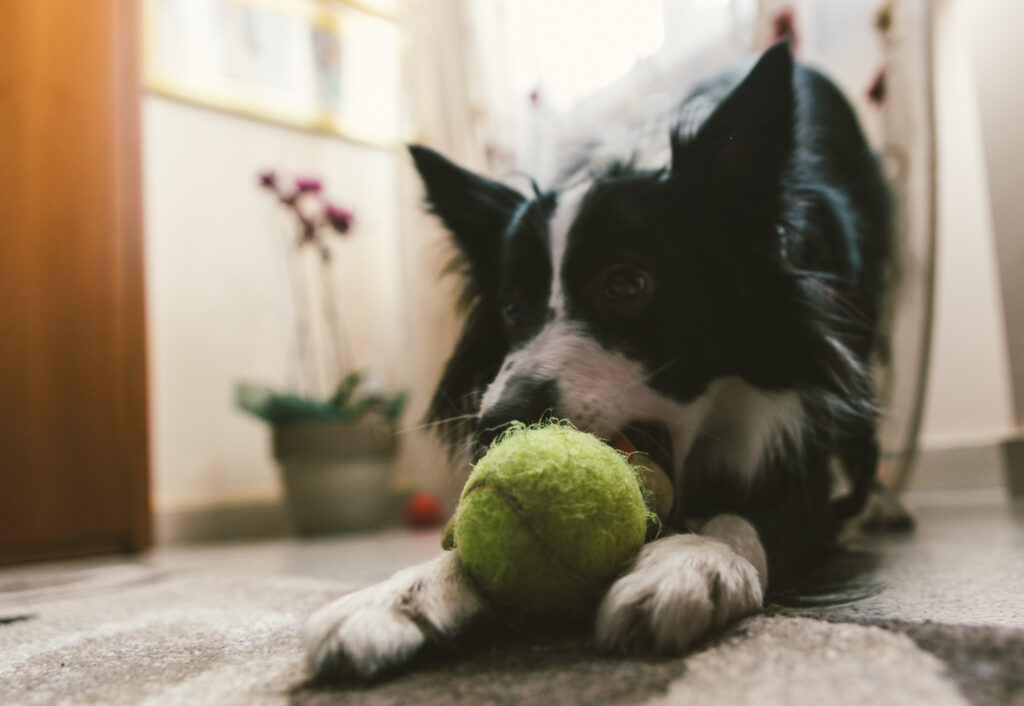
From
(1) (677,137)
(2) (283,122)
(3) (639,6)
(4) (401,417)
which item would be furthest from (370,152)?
(1) (677,137)

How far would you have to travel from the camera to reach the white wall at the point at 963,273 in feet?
6.89

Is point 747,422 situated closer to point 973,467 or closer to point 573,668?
point 573,668

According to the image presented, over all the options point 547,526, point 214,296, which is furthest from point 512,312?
point 214,296

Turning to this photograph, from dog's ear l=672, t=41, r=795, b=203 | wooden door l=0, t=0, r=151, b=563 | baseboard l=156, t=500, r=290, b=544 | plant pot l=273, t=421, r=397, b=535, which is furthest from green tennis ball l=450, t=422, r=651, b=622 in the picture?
baseboard l=156, t=500, r=290, b=544

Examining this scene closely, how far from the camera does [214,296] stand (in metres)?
3.15

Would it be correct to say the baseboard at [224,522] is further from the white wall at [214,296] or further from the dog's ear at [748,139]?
the dog's ear at [748,139]

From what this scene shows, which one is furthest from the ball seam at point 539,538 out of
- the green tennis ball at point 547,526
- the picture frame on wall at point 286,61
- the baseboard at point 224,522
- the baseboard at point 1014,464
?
the picture frame on wall at point 286,61

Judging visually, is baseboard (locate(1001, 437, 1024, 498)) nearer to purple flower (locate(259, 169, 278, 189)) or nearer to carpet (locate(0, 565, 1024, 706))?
carpet (locate(0, 565, 1024, 706))

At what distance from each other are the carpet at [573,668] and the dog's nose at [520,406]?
269 millimetres

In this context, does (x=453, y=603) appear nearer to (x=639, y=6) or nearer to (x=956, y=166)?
(x=639, y=6)

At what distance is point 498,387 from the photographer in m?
0.95

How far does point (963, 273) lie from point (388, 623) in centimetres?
220

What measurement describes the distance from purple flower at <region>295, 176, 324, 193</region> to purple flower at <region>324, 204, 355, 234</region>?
10cm

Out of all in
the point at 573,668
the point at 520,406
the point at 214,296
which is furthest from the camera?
the point at 214,296
